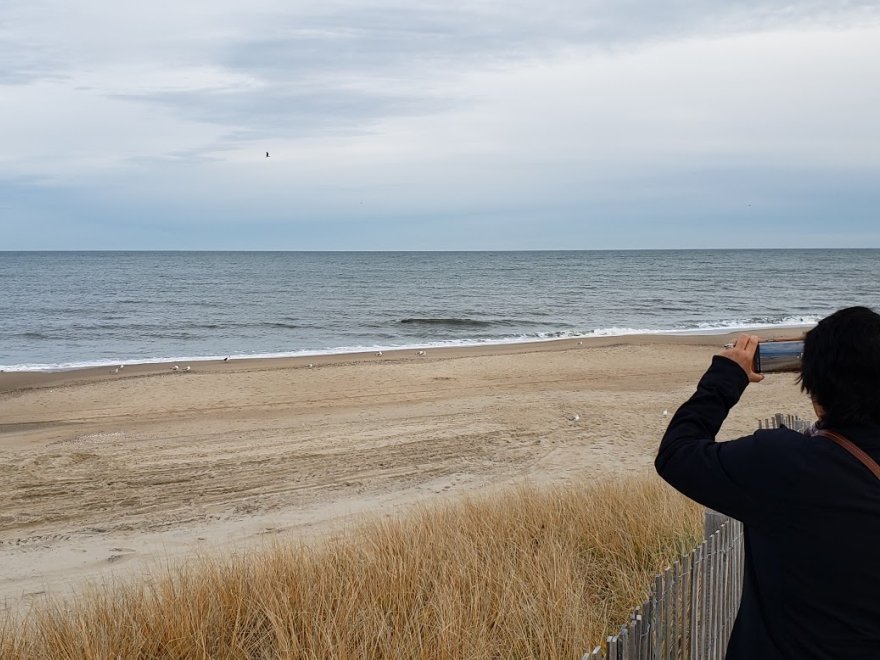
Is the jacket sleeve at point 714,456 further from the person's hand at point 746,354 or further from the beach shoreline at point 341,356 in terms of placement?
the beach shoreline at point 341,356

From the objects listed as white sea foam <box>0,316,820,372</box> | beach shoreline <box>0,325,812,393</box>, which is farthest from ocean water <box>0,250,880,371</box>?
beach shoreline <box>0,325,812,393</box>

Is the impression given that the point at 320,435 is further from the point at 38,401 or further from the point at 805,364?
the point at 805,364

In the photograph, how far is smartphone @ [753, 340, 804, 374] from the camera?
7.01 feet

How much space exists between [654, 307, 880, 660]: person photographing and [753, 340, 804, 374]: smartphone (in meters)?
0.08

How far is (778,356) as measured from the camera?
7.17 ft

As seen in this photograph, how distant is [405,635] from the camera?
3906 millimetres

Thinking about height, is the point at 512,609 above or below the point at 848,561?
below

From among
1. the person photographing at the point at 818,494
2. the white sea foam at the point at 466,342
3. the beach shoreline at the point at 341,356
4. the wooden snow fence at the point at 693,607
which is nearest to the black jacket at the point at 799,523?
the person photographing at the point at 818,494

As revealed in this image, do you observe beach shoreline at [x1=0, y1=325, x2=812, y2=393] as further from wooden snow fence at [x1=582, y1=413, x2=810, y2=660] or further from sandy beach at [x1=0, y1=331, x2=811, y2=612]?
wooden snow fence at [x1=582, y1=413, x2=810, y2=660]

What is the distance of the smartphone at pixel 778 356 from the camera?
7.01 ft

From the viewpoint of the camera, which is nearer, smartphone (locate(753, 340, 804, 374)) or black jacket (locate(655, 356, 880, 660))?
black jacket (locate(655, 356, 880, 660))

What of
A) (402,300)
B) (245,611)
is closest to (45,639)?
(245,611)

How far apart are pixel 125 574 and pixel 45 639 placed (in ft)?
9.92

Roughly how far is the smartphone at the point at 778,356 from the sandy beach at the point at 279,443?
Result: 18.1 feet
